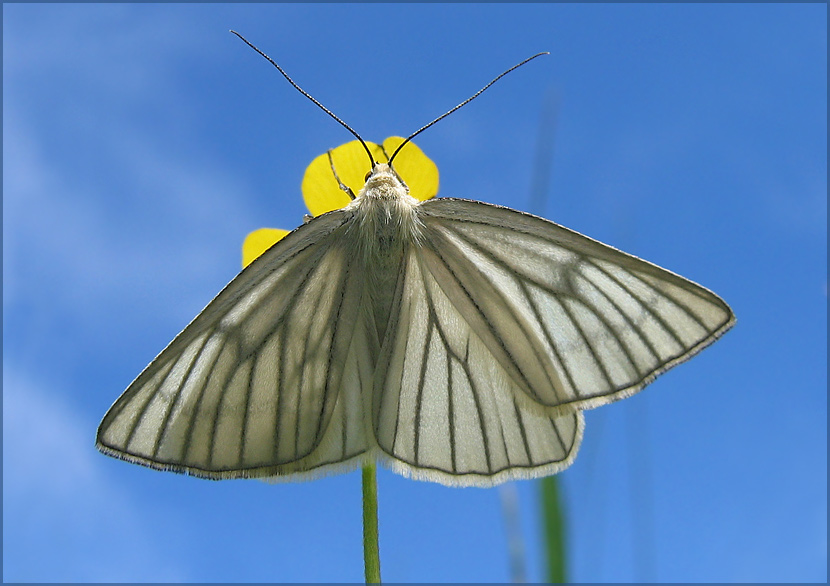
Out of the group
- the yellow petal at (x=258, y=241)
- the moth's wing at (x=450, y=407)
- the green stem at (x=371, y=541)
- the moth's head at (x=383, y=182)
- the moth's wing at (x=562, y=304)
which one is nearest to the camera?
the green stem at (x=371, y=541)

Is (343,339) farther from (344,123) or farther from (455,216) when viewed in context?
(344,123)

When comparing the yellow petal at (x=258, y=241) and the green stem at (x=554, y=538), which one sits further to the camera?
the yellow petal at (x=258, y=241)

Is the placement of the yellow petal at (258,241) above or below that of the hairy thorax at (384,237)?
above

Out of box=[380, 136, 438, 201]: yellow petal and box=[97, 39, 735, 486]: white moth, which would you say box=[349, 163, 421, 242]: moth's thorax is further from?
box=[380, 136, 438, 201]: yellow petal

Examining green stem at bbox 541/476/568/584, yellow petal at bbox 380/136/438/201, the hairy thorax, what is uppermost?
yellow petal at bbox 380/136/438/201

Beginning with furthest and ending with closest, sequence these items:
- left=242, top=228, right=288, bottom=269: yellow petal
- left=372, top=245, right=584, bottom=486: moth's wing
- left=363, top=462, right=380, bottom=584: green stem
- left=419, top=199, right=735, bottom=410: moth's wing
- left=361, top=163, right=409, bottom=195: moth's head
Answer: left=242, top=228, right=288, bottom=269: yellow petal
left=361, top=163, right=409, bottom=195: moth's head
left=372, top=245, right=584, bottom=486: moth's wing
left=419, top=199, right=735, bottom=410: moth's wing
left=363, top=462, right=380, bottom=584: green stem

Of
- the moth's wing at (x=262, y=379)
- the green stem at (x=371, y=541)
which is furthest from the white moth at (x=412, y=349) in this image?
the green stem at (x=371, y=541)

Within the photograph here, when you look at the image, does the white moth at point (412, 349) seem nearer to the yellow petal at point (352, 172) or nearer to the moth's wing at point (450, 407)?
the moth's wing at point (450, 407)

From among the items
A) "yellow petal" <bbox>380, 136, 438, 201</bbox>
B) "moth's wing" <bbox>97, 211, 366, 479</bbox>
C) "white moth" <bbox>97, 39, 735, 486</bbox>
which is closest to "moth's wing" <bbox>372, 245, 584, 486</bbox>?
"white moth" <bbox>97, 39, 735, 486</bbox>
